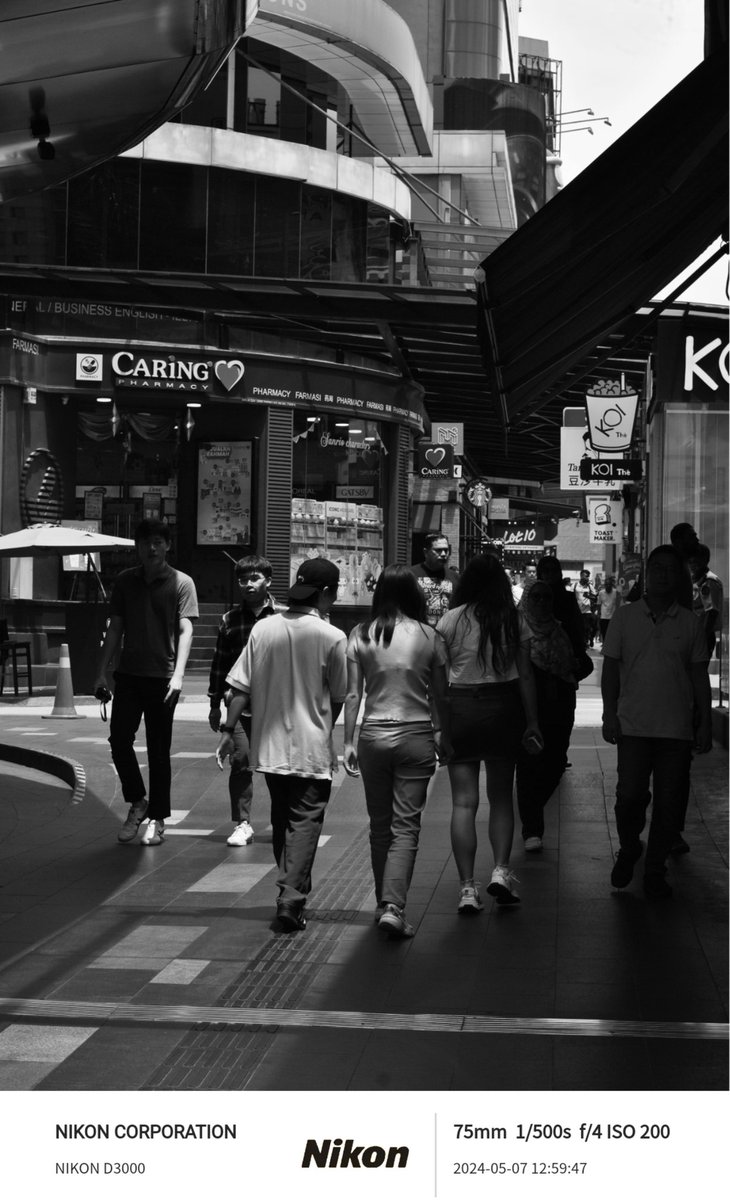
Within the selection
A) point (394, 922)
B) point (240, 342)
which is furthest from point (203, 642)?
point (394, 922)

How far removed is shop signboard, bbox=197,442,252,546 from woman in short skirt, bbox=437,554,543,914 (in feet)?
64.5

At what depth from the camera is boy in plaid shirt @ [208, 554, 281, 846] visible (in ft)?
30.2

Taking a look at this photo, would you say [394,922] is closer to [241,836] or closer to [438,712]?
[438,712]

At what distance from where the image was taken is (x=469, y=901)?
24.6 feet

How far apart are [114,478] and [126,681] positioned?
17.6 m

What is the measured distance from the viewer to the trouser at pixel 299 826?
7.15 meters

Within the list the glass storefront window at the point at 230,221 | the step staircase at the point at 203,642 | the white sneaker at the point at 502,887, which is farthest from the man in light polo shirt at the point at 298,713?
the glass storefront window at the point at 230,221

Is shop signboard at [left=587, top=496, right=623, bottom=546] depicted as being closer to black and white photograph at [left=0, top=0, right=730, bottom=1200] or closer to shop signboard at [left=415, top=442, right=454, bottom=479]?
shop signboard at [left=415, top=442, right=454, bottom=479]

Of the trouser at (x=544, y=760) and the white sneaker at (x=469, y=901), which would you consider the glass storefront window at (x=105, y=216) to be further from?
the white sneaker at (x=469, y=901)

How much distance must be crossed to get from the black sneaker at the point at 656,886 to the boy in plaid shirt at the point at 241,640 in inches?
103

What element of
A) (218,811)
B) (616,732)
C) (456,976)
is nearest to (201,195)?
(218,811)
